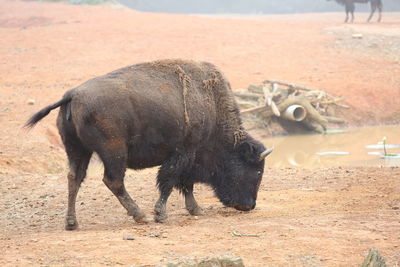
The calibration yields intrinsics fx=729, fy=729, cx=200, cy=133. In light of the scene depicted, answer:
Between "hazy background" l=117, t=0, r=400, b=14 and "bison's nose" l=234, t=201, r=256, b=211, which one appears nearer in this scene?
"bison's nose" l=234, t=201, r=256, b=211

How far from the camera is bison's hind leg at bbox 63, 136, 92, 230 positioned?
7180 millimetres

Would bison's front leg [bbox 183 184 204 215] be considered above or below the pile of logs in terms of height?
above

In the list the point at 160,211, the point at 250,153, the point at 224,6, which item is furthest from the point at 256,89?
the point at 224,6

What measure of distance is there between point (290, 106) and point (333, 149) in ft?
6.09

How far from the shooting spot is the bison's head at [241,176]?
7.99m

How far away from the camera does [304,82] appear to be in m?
19.3

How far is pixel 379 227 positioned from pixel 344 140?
915 cm

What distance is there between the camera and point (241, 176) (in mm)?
8023

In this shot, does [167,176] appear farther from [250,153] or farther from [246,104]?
[246,104]

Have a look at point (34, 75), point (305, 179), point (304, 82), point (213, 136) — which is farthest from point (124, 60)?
point (213, 136)

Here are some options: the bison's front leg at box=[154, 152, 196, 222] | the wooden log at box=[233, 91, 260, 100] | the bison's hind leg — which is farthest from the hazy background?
the bison's hind leg

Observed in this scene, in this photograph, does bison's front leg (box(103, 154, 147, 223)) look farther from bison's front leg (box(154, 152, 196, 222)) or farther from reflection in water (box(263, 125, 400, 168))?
reflection in water (box(263, 125, 400, 168))

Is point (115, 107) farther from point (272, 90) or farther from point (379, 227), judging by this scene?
point (272, 90)

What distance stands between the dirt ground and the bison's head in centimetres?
17
